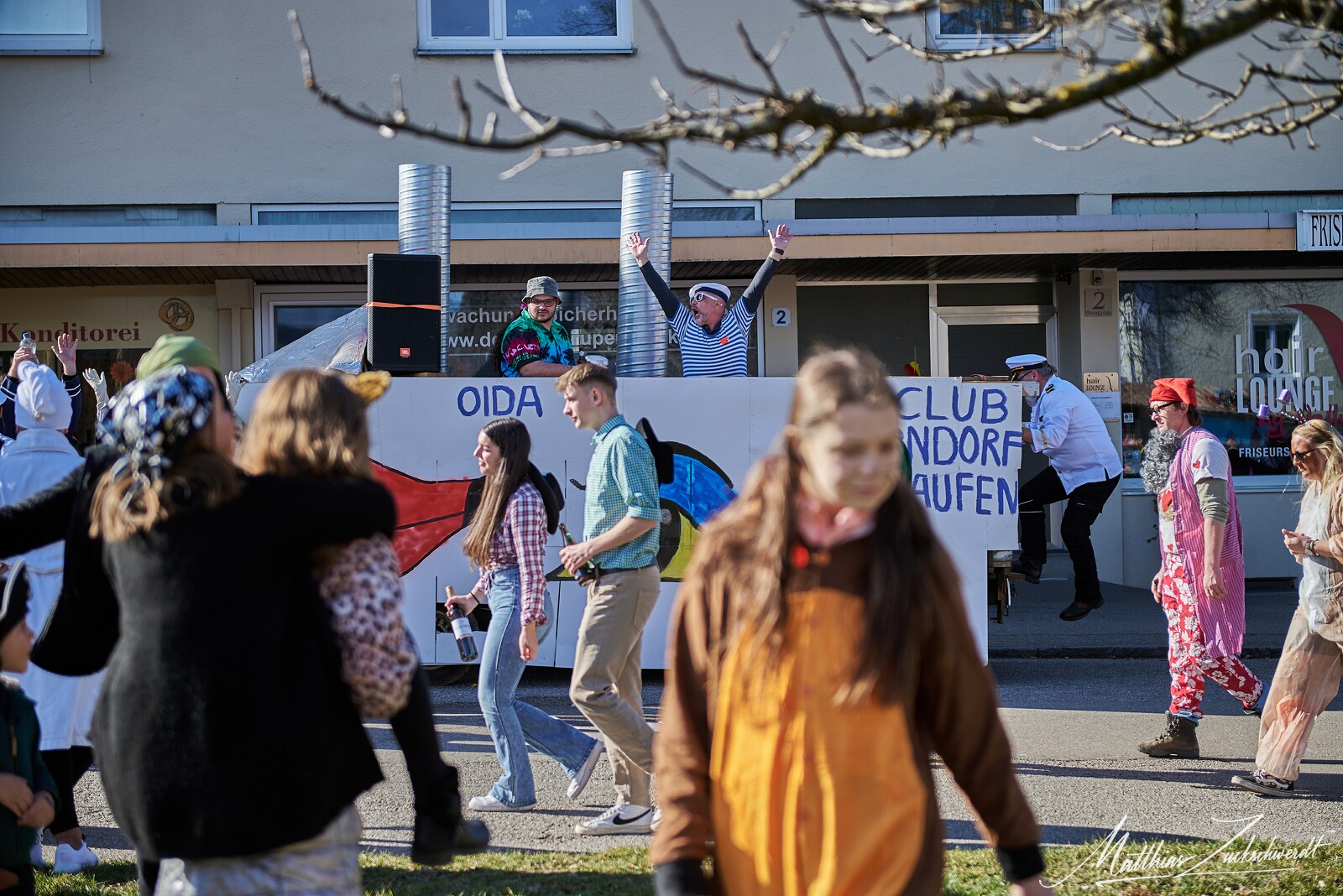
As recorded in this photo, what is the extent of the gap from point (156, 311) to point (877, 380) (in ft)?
40.5

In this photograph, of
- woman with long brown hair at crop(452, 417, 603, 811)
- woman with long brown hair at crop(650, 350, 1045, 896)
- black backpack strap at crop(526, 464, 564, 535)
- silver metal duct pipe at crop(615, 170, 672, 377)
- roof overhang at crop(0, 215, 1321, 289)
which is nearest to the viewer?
woman with long brown hair at crop(650, 350, 1045, 896)

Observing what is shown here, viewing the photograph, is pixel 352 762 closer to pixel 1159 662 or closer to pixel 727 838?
pixel 727 838

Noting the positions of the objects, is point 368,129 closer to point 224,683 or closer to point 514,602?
point 514,602

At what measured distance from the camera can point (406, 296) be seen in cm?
924

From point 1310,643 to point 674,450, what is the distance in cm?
417

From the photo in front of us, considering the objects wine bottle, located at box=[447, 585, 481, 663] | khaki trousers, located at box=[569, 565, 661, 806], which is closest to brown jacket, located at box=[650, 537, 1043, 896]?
khaki trousers, located at box=[569, 565, 661, 806]

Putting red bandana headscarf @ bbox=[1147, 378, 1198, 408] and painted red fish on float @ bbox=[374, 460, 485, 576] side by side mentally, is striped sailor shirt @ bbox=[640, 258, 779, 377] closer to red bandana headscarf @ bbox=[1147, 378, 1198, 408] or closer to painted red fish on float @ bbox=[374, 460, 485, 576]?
painted red fish on float @ bbox=[374, 460, 485, 576]

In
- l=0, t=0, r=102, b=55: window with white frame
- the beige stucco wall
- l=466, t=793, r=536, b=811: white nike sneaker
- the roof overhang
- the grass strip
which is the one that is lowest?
l=466, t=793, r=536, b=811: white nike sneaker

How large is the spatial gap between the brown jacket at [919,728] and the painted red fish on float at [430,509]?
6611mm

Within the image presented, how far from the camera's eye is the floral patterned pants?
7.07 metres

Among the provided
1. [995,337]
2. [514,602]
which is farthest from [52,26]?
[514,602]

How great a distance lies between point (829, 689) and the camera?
2.44m

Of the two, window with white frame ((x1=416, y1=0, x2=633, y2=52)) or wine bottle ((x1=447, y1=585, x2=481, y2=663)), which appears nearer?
wine bottle ((x1=447, y1=585, x2=481, y2=663))

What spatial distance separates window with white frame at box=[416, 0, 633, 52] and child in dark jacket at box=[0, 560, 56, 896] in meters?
10.9
